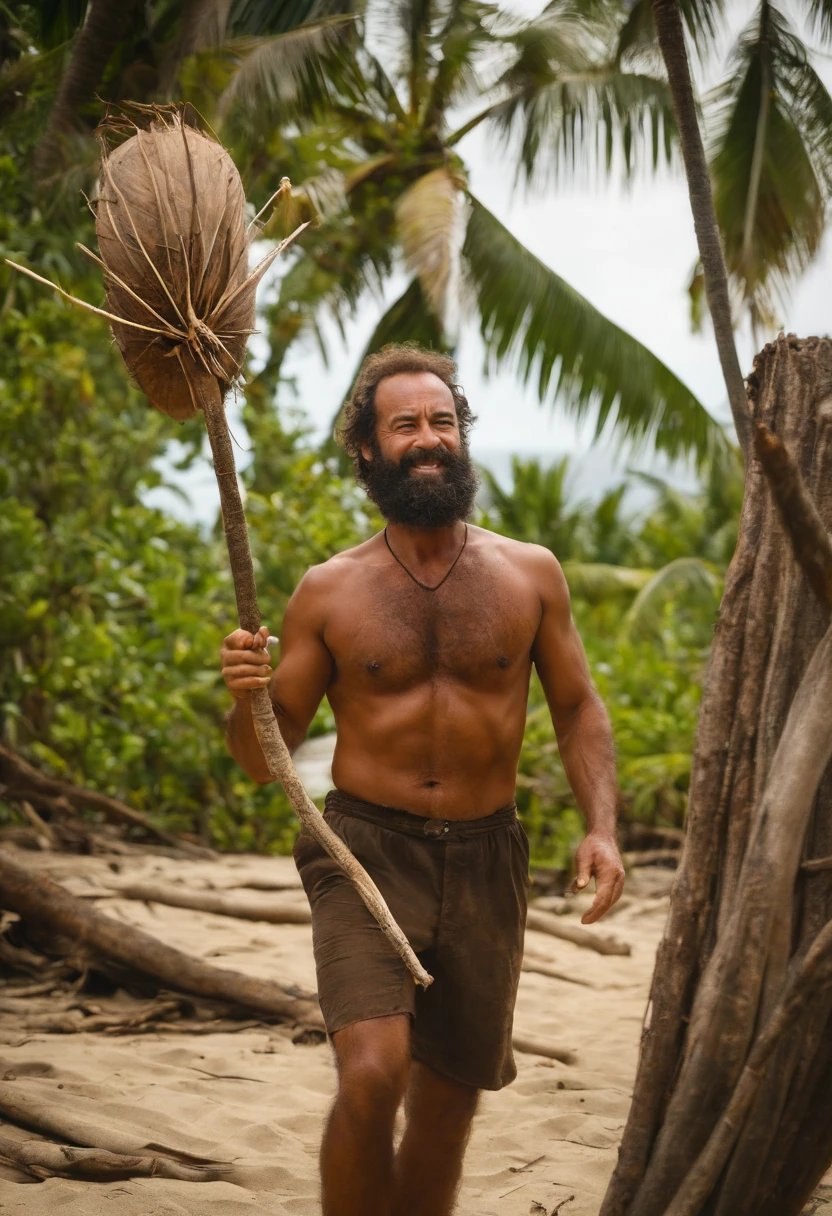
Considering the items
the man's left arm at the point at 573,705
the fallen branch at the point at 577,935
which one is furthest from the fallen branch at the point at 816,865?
the fallen branch at the point at 577,935

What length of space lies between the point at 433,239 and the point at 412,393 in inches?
218

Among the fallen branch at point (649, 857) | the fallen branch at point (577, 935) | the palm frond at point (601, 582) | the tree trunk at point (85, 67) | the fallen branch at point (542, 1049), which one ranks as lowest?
the fallen branch at point (542, 1049)

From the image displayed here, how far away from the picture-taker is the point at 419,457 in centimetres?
319

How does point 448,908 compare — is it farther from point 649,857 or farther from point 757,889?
point 649,857

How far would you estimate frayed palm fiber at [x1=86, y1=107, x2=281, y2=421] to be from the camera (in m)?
2.51

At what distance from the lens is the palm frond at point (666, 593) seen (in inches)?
522

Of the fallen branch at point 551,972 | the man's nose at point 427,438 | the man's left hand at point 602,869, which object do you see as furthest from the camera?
the fallen branch at point 551,972

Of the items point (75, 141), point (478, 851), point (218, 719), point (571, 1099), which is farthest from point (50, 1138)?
point (218, 719)

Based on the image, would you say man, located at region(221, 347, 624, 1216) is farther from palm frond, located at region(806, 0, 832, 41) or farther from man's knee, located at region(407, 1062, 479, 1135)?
palm frond, located at region(806, 0, 832, 41)

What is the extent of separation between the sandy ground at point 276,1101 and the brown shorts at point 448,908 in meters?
0.61

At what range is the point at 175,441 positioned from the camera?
394 inches

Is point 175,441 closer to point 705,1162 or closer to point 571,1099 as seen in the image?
point 571,1099

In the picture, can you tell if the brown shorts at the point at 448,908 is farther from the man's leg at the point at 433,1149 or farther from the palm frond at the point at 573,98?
the palm frond at the point at 573,98

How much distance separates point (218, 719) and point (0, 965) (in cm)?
371
